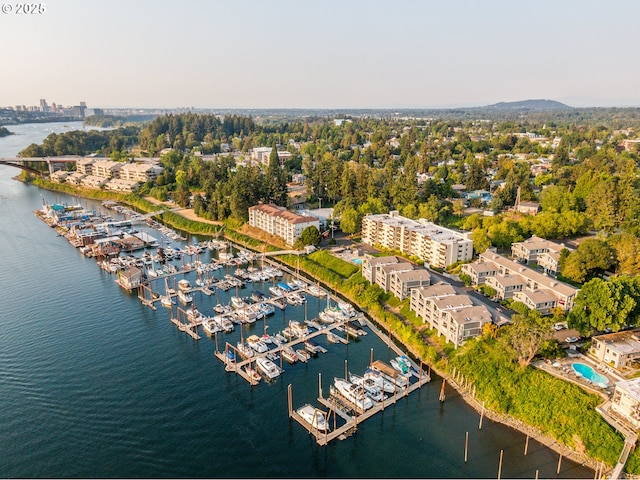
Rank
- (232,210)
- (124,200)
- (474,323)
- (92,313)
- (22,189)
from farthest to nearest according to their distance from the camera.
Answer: (22,189), (124,200), (232,210), (92,313), (474,323)

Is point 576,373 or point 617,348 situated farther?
point 617,348

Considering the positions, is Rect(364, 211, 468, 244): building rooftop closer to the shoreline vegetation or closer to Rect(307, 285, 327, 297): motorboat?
the shoreline vegetation

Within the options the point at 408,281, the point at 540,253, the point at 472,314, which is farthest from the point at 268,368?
the point at 540,253

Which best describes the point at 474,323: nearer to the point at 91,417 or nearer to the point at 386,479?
the point at 386,479

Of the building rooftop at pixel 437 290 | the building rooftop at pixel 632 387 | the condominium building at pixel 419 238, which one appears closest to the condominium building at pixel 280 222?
the condominium building at pixel 419 238

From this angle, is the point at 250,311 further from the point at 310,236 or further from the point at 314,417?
the point at 310,236

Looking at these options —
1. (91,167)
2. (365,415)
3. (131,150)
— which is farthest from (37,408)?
(131,150)

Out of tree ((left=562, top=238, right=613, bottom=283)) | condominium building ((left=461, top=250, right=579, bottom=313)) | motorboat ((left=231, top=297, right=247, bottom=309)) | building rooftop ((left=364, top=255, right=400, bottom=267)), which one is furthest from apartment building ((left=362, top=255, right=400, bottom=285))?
tree ((left=562, top=238, right=613, bottom=283))
